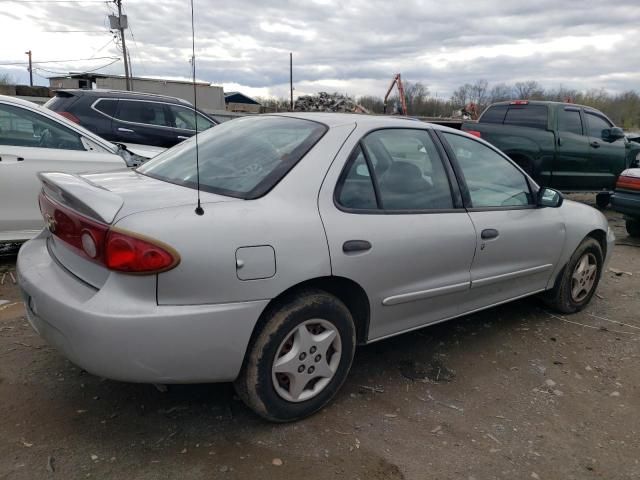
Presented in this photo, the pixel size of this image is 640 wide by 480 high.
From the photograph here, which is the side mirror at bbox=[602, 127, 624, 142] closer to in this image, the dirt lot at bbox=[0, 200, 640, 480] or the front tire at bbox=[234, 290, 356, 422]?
the dirt lot at bbox=[0, 200, 640, 480]

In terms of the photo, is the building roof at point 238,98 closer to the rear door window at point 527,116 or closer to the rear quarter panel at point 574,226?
the rear door window at point 527,116

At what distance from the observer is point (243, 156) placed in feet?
9.47

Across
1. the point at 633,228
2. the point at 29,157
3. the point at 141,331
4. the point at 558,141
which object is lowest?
the point at 633,228

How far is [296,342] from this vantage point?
2617 millimetres

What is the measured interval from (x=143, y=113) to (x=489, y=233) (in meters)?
6.98

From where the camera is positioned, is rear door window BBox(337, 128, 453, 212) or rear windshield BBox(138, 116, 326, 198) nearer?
rear windshield BBox(138, 116, 326, 198)

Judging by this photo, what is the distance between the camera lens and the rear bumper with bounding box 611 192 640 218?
23.1 ft

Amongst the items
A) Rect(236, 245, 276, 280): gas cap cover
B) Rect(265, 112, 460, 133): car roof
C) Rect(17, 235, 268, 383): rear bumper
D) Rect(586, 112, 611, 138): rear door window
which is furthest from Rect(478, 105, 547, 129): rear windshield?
Rect(17, 235, 268, 383): rear bumper

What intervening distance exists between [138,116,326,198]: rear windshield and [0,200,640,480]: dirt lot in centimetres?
120

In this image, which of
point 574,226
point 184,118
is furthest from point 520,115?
point 184,118

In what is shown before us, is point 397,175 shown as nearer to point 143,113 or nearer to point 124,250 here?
point 124,250

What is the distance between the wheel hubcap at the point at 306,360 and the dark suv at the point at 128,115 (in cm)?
647

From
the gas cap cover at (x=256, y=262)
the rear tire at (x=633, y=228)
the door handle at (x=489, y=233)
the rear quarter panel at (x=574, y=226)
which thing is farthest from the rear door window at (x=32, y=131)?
the rear tire at (x=633, y=228)

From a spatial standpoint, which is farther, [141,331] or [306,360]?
[306,360]
